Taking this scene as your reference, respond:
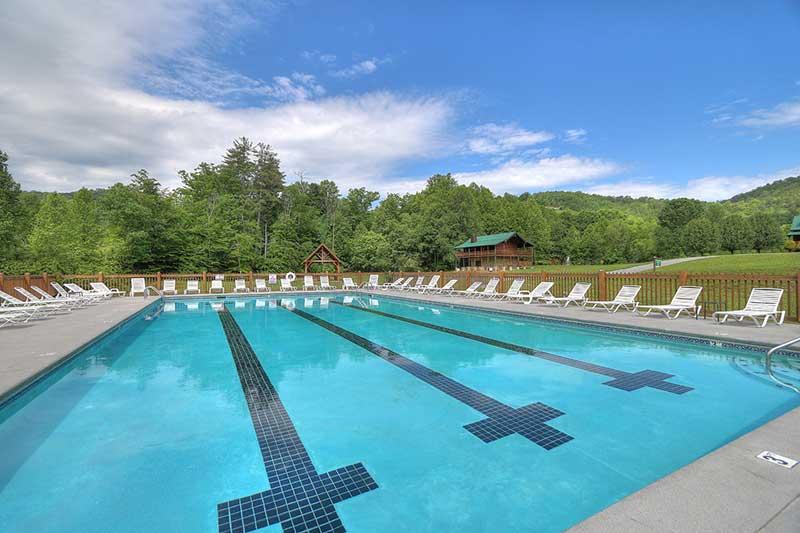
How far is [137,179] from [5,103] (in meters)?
14.9

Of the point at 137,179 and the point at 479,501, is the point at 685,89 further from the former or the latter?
the point at 137,179

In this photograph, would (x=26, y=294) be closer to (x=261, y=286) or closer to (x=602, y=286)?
(x=261, y=286)

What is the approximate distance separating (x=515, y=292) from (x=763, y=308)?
20.8ft

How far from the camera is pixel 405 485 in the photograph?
2.55 meters

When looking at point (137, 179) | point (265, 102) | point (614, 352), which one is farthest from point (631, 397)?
point (137, 179)

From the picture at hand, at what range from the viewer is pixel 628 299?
31.1 feet

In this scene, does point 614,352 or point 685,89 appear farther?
point 685,89

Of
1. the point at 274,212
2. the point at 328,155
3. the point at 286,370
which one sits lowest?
the point at 286,370

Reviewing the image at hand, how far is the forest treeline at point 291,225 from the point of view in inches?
982

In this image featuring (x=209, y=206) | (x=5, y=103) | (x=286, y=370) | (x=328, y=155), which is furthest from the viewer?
(x=209, y=206)

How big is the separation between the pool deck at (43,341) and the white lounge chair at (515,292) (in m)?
10.9

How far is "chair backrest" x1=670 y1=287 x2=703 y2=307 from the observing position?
8185 mm

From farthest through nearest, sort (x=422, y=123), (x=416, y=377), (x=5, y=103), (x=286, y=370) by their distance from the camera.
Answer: (x=422, y=123) < (x=5, y=103) < (x=286, y=370) < (x=416, y=377)

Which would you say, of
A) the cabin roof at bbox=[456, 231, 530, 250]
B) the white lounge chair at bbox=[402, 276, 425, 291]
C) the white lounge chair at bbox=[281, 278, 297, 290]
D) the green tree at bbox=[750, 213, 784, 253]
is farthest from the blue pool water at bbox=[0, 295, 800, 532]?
the green tree at bbox=[750, 213, 784, 253]
